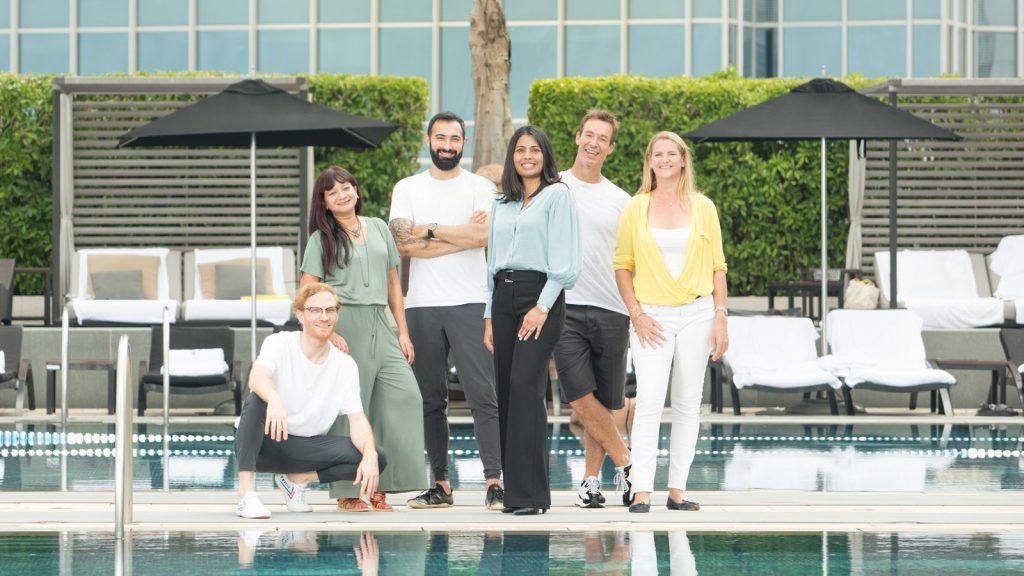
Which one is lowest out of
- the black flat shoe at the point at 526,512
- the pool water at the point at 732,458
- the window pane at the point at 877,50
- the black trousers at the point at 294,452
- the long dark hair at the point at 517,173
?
the pool water at the point at 732,458

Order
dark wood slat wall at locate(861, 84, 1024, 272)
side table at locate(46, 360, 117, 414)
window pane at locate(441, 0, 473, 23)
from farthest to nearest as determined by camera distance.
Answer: window pane at locate(441, 0, 473, 23), dark wood slat wall at locate(861, 84, 1024, 272), side table at locate(46, 360, 117, 414)

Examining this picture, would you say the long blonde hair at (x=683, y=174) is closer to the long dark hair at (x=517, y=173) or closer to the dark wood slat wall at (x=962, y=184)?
the long dark hair at (x=517, y=173)

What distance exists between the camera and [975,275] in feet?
64.7

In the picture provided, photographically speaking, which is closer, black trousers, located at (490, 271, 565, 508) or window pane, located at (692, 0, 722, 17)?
black trousers, located at (490, 271, 565, 508)

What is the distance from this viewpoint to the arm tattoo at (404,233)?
8227mm

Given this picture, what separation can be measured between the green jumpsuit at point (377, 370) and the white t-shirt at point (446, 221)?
0.69 ft

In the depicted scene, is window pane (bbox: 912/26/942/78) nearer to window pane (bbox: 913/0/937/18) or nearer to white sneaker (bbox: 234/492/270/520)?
window pane (bbox: 913/0/937/18)

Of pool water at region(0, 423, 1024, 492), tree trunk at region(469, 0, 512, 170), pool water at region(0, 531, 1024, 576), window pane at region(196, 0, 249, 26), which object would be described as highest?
window pane at region(196, 0, 249, 26)

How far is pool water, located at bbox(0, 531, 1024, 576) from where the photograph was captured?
638 centimetres

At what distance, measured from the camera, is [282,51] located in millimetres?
29344

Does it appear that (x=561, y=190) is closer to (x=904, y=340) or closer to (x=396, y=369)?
(x=396, y=369)

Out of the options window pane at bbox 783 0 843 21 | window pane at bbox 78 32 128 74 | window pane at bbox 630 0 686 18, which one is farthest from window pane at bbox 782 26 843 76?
window pane at bbox 78 32 128 74

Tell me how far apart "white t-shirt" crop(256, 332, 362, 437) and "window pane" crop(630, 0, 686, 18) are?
2169cm

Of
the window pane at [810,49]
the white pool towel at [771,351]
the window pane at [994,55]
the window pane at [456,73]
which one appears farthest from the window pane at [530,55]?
the white pool towel at [771,351]
